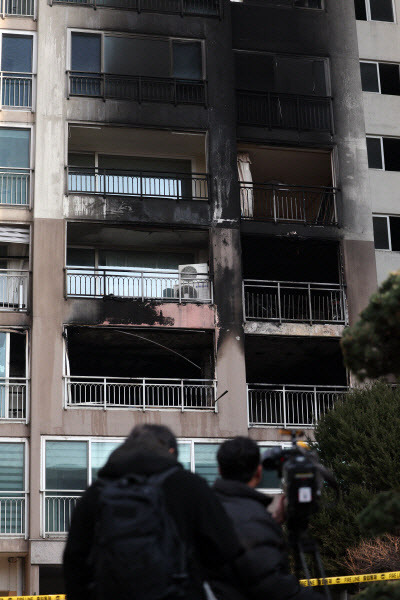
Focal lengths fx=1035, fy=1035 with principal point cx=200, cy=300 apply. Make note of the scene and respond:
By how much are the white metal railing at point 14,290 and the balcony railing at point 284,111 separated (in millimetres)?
8294

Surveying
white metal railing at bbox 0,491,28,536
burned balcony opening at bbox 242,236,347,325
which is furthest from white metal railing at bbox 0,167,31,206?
white metal railing at bbox 0,491,28,536

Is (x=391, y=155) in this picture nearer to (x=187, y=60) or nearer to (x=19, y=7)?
(x=187, y=60)

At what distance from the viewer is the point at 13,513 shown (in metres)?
26.4

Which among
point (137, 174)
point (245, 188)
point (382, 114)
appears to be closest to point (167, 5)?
point (137, 174)

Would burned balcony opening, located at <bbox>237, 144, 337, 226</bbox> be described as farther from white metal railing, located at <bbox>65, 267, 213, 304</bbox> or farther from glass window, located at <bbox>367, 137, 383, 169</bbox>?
white metal railing, located at <bbox>65, 267, 213, 304</bbox>

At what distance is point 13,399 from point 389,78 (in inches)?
644

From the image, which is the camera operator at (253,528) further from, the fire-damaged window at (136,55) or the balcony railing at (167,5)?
the balcony railing at (167,5)

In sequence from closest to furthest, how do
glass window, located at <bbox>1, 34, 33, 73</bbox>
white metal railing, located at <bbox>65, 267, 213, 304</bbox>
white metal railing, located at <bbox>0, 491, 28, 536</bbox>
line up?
white metal railing, located at <bbox>0, 491, 28, 536</bbox>, white metal railing, located at <bbox>65, 267, 213, 304</bbox>, glass window, located at <bbox>1, 34, 33, 73</bbox>

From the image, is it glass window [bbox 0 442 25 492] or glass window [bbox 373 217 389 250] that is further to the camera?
glass window [bbox 373 217 389 250]

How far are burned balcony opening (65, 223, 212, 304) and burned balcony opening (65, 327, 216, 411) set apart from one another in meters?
1.12

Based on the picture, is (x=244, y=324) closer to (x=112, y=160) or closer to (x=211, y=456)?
(x=211, y=456)

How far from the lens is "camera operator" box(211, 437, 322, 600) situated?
5047 mm

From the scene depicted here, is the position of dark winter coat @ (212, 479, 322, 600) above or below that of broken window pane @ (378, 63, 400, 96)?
below

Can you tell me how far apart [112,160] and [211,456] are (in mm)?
9673
